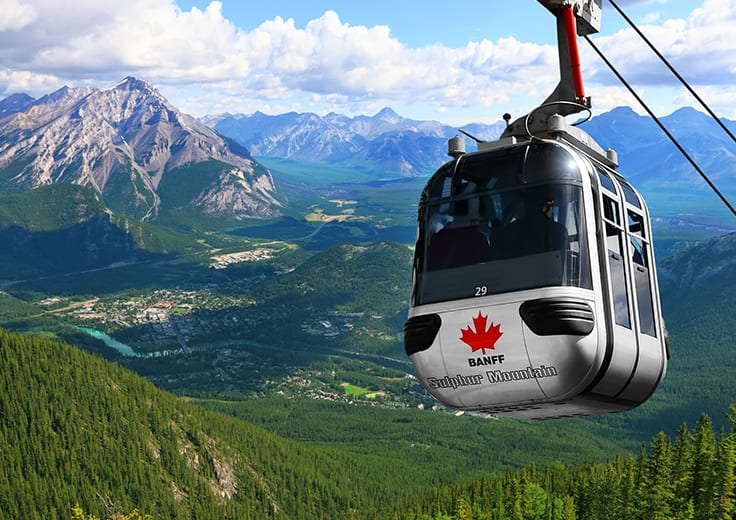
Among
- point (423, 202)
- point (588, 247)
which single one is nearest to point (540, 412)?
point (588, 247)

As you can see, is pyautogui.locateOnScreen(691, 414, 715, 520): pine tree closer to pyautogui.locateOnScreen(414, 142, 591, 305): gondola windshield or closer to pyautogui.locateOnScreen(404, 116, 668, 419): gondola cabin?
pyautogui.locateOnScreen(404, 116, 668, 419): gondola cabin

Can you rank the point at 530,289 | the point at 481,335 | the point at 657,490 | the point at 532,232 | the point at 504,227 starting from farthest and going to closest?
the point at 657,490 → the point at 504,227 → the point at 532,232 → the point at 481,335 → the point at 530,289

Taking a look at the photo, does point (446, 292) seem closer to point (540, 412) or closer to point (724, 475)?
point (540, 412)

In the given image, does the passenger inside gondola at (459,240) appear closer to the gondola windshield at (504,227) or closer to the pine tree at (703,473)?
the gondola windshield at (504,227)

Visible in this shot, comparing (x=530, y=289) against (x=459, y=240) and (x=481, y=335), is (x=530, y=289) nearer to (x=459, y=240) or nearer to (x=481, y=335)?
(x=481, y=335)

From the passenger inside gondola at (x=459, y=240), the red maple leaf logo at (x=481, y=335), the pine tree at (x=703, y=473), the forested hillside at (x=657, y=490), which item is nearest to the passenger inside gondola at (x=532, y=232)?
the passenger inside gondola at (x=459, y=240)

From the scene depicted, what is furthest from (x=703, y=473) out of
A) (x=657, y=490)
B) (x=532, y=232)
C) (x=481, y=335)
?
(x=481, y=335)

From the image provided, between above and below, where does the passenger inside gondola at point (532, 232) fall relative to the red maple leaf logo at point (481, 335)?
above
